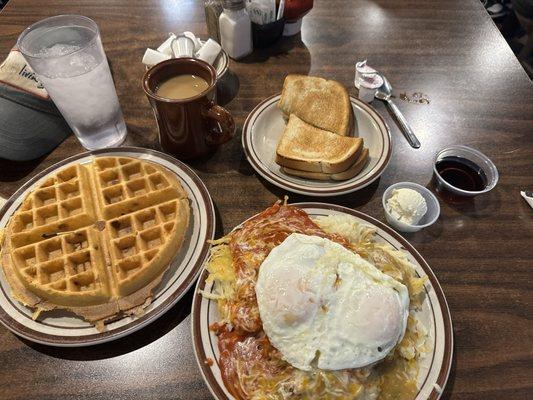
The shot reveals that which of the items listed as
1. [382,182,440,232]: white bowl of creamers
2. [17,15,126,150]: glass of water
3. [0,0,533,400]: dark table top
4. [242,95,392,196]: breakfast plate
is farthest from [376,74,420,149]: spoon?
[17,15,126,150]: glass of water

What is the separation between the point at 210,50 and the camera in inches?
87.5

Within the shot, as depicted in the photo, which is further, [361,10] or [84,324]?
[361,10]

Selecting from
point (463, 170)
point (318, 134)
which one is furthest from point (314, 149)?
point (463, 170)

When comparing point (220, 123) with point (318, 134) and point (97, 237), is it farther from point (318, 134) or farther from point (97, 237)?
point (97, 237)

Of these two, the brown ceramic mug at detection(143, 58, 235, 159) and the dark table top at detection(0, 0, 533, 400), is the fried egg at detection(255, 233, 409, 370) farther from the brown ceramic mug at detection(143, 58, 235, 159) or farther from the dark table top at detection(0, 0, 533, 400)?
the brown ceramic mug at detection(143, 58, 235, 159)

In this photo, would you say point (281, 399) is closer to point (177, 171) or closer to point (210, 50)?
point (177, 171)

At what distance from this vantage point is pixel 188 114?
1.68 m

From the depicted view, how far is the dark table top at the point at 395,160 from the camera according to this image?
132 centimetres

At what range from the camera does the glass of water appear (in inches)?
64.4

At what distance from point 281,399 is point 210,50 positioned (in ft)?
6.25

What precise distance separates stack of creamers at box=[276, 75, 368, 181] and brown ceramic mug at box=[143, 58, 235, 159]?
0.33 m

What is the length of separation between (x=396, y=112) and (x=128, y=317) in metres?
1.79

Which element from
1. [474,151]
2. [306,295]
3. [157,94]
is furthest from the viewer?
[474,151]

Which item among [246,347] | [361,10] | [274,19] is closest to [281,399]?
[246,347]
